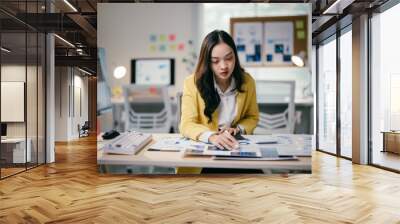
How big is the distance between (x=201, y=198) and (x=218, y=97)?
151 centimetres

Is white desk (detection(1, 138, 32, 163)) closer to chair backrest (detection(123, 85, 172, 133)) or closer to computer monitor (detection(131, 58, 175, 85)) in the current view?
chair backrest (detection(123, 85, 172, 133))

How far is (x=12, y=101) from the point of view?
5.66 meters

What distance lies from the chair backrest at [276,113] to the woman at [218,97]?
9cm

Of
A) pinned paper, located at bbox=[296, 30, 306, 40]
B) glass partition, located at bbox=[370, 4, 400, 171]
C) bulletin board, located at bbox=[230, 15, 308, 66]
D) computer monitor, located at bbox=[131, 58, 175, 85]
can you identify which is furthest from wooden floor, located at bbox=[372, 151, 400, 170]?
computer monitor, located at bbox=[131, 58, 175, 85]

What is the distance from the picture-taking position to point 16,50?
5.77 meters

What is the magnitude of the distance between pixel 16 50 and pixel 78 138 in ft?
26.5

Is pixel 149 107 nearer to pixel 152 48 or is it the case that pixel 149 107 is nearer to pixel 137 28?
pixel 152 48

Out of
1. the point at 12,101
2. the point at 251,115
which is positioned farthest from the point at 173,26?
the point at 12,101

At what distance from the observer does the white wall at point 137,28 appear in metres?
5.27

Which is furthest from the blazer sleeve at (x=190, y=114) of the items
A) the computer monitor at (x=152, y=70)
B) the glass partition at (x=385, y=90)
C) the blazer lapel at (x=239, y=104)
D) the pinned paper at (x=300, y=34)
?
the glass partition at (x=385, y=90)

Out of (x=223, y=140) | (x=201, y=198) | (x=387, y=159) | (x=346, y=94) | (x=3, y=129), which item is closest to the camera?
(x=201, y=198)

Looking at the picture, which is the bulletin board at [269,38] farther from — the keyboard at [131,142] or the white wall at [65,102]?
the white wall at [65,102]

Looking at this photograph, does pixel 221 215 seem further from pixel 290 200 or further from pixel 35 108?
pixel 35 108

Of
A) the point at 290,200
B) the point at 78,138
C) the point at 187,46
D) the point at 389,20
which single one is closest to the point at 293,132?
the point at 290,200
